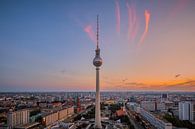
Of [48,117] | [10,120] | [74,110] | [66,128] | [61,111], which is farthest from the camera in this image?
[74,110]

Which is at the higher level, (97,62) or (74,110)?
(97,62)

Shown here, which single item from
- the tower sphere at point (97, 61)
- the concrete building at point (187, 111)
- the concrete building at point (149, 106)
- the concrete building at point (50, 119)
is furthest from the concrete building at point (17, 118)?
the concrete building at point (149, 106)

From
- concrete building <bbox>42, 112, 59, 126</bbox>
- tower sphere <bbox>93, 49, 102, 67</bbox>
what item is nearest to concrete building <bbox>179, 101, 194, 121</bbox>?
tower sphere <bbox>93, 49, 102, 67</bbox>

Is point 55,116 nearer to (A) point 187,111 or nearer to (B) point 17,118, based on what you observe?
(B) point 17,118

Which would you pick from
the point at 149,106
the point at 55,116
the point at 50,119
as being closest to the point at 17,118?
the point at 50,119

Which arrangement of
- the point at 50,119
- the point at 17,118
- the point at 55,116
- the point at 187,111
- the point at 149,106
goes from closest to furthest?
the point at 17,118
the point at 50,119
the point at 187,111
the point at 55,116
the point at 149,106

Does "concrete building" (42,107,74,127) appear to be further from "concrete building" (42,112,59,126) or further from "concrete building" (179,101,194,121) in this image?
"concrete building" (179,101,194,121)

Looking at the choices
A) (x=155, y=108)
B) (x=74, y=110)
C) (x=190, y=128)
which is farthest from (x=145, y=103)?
(x=190, y=128)

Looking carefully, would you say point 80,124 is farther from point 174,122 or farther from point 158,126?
point 174,122
